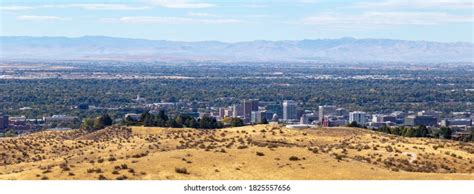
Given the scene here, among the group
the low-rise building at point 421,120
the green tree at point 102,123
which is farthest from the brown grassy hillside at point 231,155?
the low-rise building at point 421,120

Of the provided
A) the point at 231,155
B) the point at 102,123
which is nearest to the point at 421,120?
the point at 102,123

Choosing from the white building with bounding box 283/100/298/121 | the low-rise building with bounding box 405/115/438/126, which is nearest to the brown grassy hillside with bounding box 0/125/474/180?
the low-rise building with bounding box 405/115/438/126

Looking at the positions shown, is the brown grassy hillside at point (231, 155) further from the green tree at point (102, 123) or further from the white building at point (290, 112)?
the white building at point (290, 112)

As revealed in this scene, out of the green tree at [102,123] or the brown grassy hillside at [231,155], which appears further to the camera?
the green tree at [102,123]

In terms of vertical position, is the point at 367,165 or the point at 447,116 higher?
the point at 367,165

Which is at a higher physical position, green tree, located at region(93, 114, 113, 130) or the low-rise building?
green tree, located at region(93, 114, 113, 130)

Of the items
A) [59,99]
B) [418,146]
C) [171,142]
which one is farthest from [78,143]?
[59,99]

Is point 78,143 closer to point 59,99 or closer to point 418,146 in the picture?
point 418,146

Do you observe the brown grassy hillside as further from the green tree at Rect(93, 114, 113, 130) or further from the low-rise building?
→ the low-rise building
